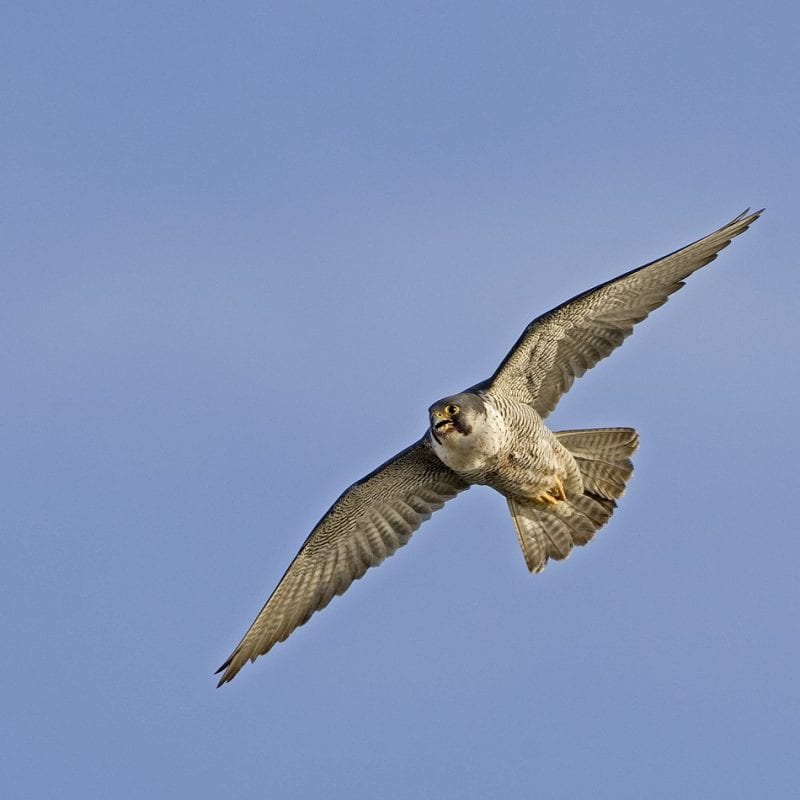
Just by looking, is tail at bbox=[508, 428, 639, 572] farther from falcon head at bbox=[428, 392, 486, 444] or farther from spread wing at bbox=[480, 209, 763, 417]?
falcon head at bbox=[428, 392, 486, 444]

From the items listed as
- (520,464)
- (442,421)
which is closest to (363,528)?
(520,464)

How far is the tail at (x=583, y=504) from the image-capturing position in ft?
62.3

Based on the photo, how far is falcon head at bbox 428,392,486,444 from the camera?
17.3 m

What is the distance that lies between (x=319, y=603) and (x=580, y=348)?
3.63 meters

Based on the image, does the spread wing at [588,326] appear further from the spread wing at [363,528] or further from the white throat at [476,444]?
the spread wing at [363,528]

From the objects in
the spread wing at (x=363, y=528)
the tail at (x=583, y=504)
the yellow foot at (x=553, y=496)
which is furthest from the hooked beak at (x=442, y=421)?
the tail at (x=583, y=504)

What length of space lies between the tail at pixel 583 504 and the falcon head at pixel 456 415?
1837 mm

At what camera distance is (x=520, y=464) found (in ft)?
58.9

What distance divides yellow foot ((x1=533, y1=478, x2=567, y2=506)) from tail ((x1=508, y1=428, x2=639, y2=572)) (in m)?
0.14

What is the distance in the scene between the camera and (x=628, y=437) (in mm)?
18969

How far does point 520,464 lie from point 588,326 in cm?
153

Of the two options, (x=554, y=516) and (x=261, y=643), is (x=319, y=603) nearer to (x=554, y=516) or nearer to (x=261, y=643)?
(x=261, y=643)

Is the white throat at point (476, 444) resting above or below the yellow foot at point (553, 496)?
above

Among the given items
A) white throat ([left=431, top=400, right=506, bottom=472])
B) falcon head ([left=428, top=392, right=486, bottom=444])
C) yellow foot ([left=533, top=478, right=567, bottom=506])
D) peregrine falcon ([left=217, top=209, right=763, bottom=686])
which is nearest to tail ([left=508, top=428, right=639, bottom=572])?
peregrine falcon ([left=217, top=209, right=763, bottom=686])
